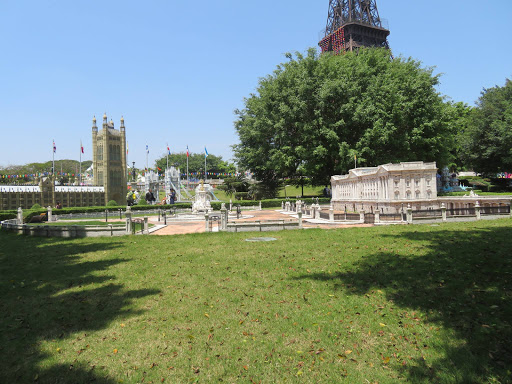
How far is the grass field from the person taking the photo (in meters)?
5.14

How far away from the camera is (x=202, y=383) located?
4844 millimetres

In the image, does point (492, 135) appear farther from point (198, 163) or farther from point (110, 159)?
point (198, 163)

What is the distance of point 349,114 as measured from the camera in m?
41.8

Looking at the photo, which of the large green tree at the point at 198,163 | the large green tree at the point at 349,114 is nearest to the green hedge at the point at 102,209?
the large green tree at the point at 349,114

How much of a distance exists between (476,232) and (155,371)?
13.7m

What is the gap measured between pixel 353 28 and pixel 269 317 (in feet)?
250

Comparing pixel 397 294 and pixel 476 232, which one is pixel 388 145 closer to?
pixel 476 232

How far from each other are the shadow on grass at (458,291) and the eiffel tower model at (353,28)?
6637 cm

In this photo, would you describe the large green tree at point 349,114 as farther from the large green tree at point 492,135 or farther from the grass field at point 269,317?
the grass field at point 269,317

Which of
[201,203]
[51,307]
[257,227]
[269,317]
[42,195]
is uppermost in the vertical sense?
[42,195]

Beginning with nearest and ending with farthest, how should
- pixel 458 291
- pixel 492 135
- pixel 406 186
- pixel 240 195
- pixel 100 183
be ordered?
pixel 458 291 < pixel 406 186 < pixel 492 135 < pixel 240 195 < pixel 100 183

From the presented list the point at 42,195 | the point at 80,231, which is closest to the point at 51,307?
the point at 80,231

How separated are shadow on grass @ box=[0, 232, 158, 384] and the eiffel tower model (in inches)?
2721

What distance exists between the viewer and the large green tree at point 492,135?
47.8m
